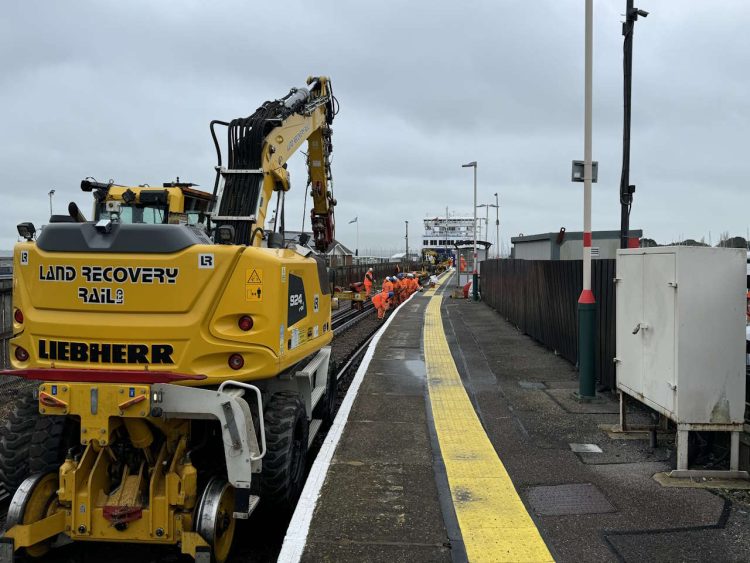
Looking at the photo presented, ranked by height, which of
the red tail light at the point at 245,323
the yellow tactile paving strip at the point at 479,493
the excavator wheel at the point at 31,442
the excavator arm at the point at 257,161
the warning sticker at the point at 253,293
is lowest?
the yellow tactile paving strip at the point at 479,493

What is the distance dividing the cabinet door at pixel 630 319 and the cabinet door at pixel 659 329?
121 millimetres

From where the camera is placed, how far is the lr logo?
433 cm

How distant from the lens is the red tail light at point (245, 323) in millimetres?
4426

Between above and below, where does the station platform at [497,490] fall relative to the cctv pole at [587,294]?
below

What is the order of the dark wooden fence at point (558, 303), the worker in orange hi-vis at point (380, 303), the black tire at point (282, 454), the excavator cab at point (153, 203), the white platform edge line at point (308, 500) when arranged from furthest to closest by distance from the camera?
the worker in orange hi-vis at point (380, 303) < the dark wooden fence at point (558, 303) < the excavator cab at point (153, 203) < the black tire at point (282, 454) < the white platform edge line at point (308, 500)

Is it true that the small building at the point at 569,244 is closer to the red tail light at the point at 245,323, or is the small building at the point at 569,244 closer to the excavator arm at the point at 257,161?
the excavator arm at the point at 257,161

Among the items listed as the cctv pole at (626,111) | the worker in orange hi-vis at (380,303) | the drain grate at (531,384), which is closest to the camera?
the drain grate at (531,384)

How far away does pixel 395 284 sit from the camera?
26594mm

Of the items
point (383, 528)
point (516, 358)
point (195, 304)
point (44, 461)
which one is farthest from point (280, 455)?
point (516, 358)

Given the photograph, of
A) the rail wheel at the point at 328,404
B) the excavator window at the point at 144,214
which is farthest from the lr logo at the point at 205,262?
the rail wheel at the point at 328,404

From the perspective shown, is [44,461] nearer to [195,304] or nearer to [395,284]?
[195,304]

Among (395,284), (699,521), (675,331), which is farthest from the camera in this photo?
(395,284)

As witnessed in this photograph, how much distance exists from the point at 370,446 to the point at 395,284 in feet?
66.8

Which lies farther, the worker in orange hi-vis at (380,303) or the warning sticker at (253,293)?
the worker in orange hi-vis at (380,303)
